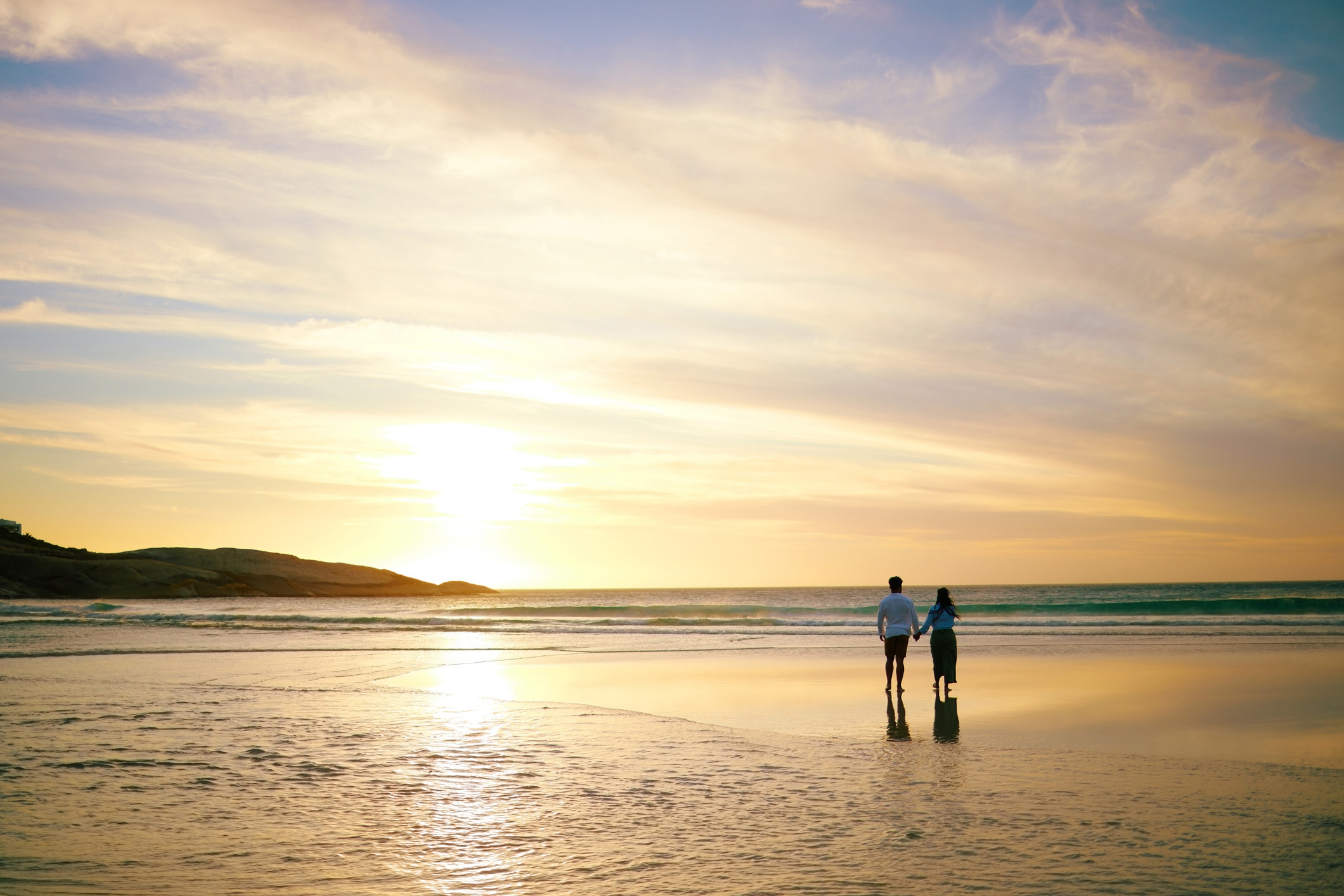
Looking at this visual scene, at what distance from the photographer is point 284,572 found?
137 m

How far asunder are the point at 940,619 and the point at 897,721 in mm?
3646

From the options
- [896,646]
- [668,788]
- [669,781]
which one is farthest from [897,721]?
[668,788]

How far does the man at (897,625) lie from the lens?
14.4m

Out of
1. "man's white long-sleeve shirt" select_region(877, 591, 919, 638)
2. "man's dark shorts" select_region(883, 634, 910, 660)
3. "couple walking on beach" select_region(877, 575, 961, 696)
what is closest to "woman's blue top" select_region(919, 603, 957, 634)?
"couple walking on beach" select_region(877, 575, 961, 696)

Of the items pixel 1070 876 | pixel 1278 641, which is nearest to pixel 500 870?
pixel 1070 876

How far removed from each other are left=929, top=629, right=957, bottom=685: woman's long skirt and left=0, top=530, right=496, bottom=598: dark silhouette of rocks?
8642cm

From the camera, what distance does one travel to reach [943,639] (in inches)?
575

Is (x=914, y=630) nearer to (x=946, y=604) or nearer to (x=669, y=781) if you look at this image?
(x=946, y=604)

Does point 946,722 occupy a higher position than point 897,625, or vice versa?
point 897,625


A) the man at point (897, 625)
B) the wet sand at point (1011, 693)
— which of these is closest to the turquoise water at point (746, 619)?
the wet sand at point (1011, 693)

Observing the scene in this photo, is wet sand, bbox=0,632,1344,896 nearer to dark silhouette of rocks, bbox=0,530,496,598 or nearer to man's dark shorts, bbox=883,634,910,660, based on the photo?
man's dark shorts, bbox=883,634,910,660

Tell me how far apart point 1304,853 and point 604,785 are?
5.02m

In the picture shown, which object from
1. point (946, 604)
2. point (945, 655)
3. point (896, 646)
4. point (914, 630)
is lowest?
point (945, 655)

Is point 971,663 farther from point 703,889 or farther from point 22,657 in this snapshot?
point 22,657
